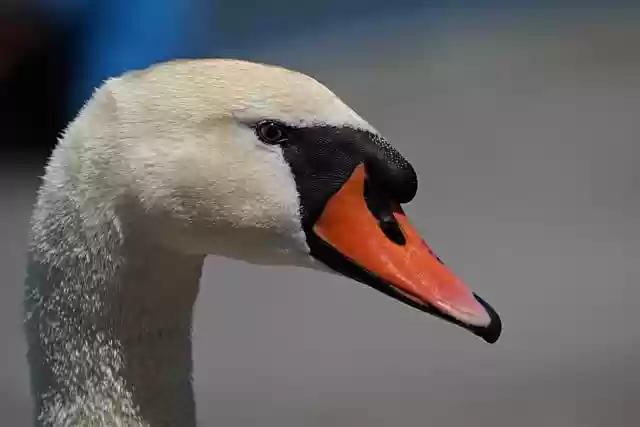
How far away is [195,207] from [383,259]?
0.54ft

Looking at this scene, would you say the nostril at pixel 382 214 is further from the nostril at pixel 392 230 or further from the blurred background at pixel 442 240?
the blurred background at pixel 442 240

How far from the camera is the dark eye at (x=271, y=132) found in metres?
0.82

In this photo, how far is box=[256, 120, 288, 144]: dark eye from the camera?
825mm

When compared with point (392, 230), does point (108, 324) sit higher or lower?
lower

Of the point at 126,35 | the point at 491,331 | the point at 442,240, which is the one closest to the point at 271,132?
the point at 491,331

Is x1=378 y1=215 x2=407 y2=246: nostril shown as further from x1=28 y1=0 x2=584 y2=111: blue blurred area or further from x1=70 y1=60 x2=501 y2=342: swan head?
x1=28 y1=0 x2=584 y2=111: blue blurred area

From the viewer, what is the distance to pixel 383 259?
852 millimetres

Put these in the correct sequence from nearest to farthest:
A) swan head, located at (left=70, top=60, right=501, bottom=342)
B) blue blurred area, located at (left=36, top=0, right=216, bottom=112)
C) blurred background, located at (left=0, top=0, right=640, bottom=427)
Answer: swan head, located at (left=70, top=60, right=501, bottom=342), blurred background, located at (left=0, top=0, right=640, bottom=427), blue blurred area, located at (left=36, top=0, right=216, bottom=112)

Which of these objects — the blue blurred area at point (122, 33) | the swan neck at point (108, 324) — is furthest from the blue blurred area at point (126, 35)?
the swan neck at point (108, 324)

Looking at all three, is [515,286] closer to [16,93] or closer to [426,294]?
[426,294]

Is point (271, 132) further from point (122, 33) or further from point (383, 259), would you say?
point (122, 33)

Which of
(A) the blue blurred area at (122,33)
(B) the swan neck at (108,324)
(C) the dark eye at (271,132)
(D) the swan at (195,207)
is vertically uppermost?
(C) the dark eye at (271,132)

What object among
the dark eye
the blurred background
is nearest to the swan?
the dark eye

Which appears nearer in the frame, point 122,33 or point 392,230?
point 392,230
